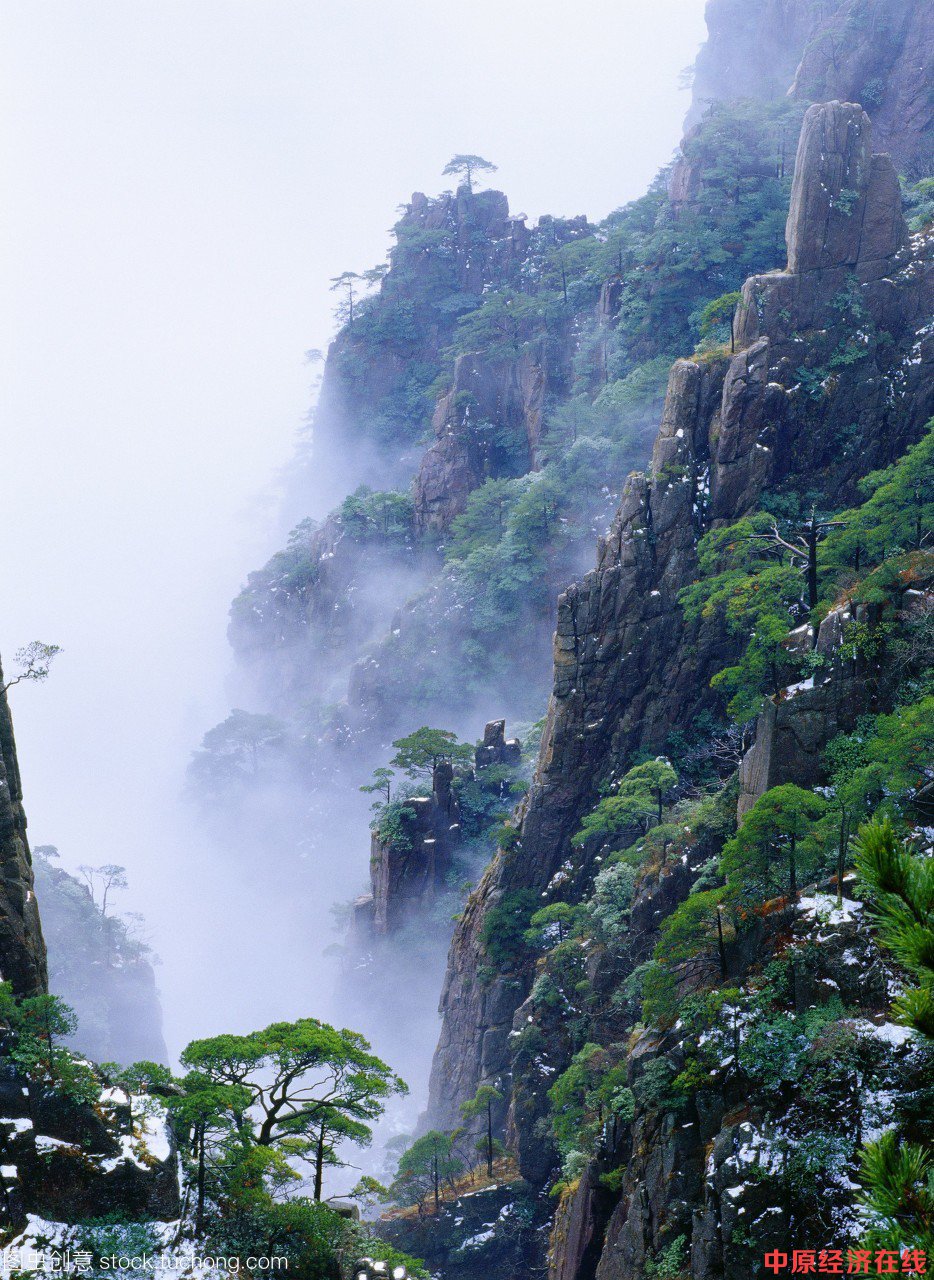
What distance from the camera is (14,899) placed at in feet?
78.3

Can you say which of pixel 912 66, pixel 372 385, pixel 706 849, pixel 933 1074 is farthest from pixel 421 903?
pixel 912 66

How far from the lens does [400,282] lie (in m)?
89.3

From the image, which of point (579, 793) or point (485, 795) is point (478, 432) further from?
point (579, 793)

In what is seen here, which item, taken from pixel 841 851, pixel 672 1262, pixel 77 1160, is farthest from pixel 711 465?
pixel 77 1160

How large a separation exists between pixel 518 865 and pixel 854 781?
67.7 feet

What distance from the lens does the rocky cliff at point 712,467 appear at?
40781 millimetres

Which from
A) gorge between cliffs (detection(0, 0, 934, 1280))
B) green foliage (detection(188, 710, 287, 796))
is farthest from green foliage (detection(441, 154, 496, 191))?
green foliage (detection(188, 710, 287, 796))

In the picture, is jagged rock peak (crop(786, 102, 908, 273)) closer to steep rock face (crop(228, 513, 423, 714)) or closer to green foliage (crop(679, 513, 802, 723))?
green foliage (crop(679, 513, 802, 723))

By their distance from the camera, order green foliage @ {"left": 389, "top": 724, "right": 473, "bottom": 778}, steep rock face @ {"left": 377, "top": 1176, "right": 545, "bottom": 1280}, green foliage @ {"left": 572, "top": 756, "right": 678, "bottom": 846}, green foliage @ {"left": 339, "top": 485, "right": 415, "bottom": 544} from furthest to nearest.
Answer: green foliage @ {"left": 339, "top": 485, "right": 415, "bottom": 544} < green foliage @ {"left": 389, "top": 724, "right": 473, "bottom": 778} < green foliage @ {"left": 572, "top": 756, "right": 678, "bottom": 846} < steep rock face @ {"left": 377, "top": 1176, "right": 545, "bottom": 1280}

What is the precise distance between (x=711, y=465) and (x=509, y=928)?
772 inches

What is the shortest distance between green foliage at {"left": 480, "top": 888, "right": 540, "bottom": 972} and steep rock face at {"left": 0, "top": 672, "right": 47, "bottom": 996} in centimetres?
1925

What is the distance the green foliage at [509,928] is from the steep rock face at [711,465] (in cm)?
62

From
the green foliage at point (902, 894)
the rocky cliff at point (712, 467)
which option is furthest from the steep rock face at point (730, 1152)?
the rocky cliff at point (712, 467)

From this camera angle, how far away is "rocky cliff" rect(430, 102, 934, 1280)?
134 feet
